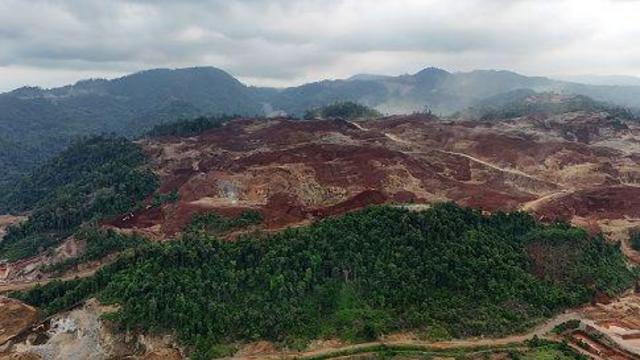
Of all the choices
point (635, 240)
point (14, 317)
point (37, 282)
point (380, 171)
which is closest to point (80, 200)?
point (37, 282)

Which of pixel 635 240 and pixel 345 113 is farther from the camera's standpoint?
pixel 345 113

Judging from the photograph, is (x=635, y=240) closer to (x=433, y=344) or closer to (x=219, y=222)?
(x=433, y=344)

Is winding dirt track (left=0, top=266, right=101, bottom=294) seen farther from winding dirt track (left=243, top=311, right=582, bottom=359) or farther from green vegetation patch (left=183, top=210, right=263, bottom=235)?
winding dirt track (left=243, top=311, right=582, bottom=359)

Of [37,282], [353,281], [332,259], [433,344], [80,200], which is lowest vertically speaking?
[433,344]

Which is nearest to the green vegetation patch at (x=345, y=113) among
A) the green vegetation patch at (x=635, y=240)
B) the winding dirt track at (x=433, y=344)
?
the green vegetation patch at (x=635, y=240)

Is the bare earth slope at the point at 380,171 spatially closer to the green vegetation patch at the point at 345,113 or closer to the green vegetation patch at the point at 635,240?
the green vegetation patch at the point at 635,240

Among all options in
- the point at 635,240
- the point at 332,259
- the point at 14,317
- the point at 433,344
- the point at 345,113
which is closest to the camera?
the point at 433,344

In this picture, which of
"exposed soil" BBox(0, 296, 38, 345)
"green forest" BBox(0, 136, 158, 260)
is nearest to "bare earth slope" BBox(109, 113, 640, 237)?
"green forest" BBox(0, 136, 158, 260)
